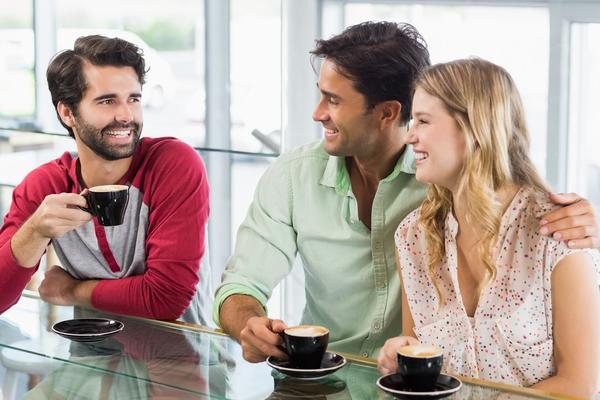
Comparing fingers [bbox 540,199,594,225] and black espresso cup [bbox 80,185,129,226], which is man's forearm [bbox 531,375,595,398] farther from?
black espresso cup [bbox 80,185,129,226]

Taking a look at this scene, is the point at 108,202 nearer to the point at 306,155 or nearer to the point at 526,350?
the point at 306,155

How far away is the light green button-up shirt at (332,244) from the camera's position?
87.4 inches

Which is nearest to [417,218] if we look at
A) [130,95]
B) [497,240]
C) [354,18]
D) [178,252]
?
[497,240]

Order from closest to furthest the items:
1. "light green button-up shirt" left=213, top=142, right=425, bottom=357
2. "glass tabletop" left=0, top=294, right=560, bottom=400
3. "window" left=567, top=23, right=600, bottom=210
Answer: "glass tabletop" left=0, top=294, right=560, bottom=400 → "light green button-up shirt" left=213, top=142, right=425, bottom=357 → "window" left=567, top=23, right=600, bottom=210

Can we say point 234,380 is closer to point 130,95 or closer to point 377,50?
point 377,50

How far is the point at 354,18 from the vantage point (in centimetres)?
342

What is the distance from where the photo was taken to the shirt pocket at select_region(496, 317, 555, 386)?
1885mm

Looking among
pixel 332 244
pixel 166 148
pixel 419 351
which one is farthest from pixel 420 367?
pixel 166 148

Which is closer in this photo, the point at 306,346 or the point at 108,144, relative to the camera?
the point at 306,346

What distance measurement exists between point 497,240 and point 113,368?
783 mm

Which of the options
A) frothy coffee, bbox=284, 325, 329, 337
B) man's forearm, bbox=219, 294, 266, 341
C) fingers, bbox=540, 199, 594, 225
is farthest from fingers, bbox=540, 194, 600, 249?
man's forearm, bbox=219, 294, 266, 341

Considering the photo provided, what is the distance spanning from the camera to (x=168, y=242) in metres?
2.38

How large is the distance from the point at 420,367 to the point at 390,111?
97 cm

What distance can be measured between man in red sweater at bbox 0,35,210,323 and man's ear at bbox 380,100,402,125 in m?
0.53
